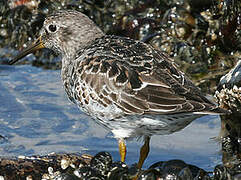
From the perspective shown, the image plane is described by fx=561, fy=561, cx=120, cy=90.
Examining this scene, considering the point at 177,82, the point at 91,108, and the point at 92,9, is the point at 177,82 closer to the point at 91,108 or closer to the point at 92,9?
the point at 91,108

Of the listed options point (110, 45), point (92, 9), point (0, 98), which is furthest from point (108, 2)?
point (110, 45)

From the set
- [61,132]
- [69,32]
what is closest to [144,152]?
[69,32]

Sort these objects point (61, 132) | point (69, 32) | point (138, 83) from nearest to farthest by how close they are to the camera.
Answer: point (138, 83) → point (69, 32) → point (61, 132)

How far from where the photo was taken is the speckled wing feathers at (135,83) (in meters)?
5.12

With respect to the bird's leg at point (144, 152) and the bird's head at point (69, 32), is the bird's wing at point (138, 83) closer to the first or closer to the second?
the bird's head at point (69, 32)

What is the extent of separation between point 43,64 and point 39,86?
1062mm

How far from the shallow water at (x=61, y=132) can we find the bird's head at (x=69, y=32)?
1.29 metres

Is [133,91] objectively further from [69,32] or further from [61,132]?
[61,132]

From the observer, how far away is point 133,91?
521cm

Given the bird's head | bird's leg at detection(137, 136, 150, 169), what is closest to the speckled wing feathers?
the bird's head

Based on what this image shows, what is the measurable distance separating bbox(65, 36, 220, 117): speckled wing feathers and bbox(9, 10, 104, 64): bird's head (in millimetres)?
665

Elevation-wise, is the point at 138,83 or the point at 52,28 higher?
the point at 52,28

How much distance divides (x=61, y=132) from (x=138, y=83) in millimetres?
2448

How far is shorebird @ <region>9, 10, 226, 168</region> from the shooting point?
5.13 meters
